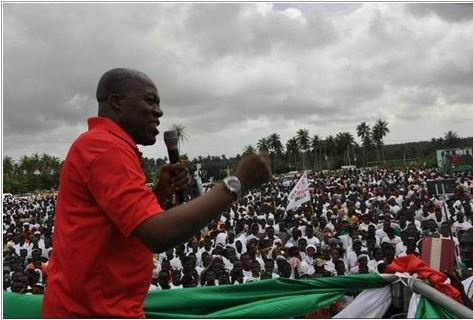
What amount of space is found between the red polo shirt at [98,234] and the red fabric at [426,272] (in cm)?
160

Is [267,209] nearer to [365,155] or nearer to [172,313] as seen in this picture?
[172,313]

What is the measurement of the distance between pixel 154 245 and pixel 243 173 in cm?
31

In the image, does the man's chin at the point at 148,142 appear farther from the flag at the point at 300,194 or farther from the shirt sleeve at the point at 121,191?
the flag at the point at 300,194

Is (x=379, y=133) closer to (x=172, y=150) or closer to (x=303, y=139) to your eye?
(x=303, y=139)

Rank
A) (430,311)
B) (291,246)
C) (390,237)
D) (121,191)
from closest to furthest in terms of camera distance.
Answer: (121,191) < (430,311) < (291,246) < (390,237)

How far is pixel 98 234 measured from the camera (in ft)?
4.99

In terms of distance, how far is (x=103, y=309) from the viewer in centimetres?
153

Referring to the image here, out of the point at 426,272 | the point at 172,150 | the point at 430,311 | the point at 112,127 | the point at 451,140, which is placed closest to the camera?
the point at 112,127

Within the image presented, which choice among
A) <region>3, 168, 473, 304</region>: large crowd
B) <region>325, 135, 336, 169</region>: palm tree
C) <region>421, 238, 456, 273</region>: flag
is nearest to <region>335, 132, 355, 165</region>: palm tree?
<region>325, 135, 336, 169</region>: palm tree

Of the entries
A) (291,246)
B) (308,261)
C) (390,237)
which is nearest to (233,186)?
(308,261)

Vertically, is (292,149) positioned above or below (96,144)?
above

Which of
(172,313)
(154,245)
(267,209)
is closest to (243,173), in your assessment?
(154,245)

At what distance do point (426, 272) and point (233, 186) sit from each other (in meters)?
1.59

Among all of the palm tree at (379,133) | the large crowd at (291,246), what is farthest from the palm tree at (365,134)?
the large crowd at (291,246)
